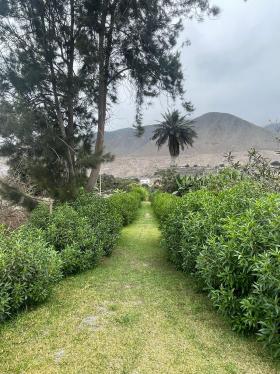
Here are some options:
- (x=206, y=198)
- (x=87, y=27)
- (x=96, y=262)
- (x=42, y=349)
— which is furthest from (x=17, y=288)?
(x=87, y=27)

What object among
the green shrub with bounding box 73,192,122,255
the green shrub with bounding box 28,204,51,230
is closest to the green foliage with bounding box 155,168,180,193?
the green shrub with bounding box 73,192,122,255

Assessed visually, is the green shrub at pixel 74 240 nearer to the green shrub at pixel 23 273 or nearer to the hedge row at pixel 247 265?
the green shrub at pixel 23 273

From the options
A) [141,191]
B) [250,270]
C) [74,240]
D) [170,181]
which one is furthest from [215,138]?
[250,270]

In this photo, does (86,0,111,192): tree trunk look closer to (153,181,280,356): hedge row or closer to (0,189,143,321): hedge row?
(0,189,143,321): hedge row

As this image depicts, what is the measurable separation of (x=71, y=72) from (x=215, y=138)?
66618 mm

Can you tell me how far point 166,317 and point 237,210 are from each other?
1.78 m

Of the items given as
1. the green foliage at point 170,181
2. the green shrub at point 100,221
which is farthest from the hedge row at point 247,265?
the green foliage at point 170,181

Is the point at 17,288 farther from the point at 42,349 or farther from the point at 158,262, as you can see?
the point at 158,262

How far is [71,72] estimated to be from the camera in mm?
7875

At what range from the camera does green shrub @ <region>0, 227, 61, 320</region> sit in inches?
139

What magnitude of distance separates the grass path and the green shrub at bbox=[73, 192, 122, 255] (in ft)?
4.39

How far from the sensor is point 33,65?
23.4 ft

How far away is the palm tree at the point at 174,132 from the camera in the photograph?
100 feet

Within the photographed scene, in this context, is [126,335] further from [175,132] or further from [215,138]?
[215,138]
